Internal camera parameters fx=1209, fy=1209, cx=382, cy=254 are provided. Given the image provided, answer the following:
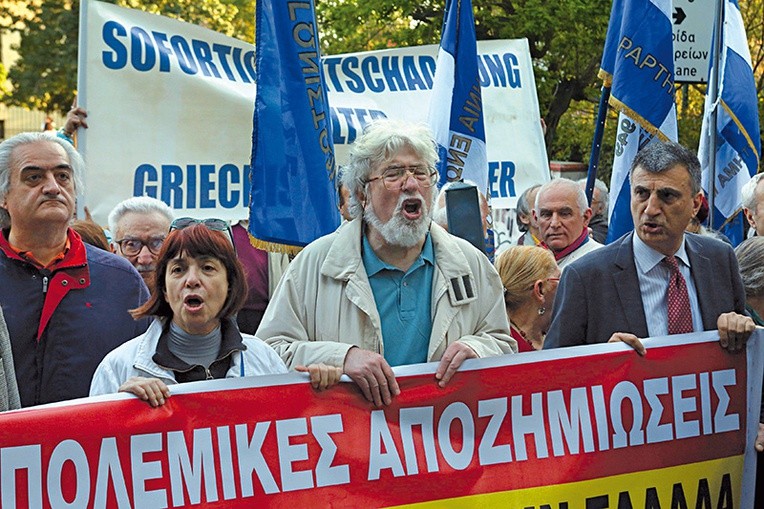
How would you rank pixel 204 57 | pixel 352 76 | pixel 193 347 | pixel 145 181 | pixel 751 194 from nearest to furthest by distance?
pixel 193 347 → pixel 751 194 → pixel 145 181 → pixel 204 57 → pixel 352 76

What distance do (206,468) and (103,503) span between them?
1.04 feet

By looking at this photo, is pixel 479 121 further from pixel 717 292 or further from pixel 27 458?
pixel 27 458

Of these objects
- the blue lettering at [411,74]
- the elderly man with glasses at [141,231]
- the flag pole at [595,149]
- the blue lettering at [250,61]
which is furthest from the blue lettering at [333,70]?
the elderly man with glasses at [141,231]

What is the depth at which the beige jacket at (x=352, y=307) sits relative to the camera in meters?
3.98

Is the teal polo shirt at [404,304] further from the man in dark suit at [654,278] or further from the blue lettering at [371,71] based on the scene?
the blue lettering at [371,71]

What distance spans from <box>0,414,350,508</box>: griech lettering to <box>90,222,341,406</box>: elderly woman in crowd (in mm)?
200

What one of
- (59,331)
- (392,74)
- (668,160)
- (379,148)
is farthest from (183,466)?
(392,74)

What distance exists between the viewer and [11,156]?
4418 mm

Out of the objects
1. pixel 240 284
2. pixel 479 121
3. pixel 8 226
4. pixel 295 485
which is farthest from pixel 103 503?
pixel 479 121

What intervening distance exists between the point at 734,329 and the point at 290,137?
199 centimetres

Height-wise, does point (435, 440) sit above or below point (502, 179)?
below

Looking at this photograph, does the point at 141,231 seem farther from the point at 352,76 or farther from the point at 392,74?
the point at 392,74

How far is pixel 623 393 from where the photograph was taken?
417cm

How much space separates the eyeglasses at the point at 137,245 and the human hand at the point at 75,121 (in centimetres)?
132
